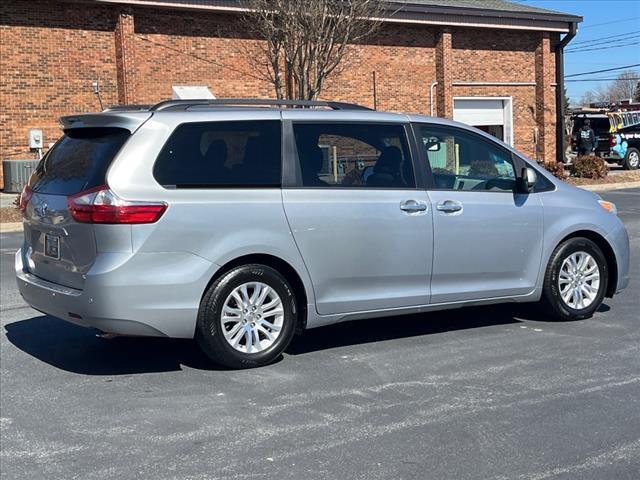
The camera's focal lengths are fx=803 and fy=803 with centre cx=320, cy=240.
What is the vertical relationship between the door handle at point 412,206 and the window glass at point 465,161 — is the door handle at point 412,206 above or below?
below

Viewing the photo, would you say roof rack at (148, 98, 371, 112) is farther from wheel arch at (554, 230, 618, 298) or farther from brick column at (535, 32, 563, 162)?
brick column at (535, 32, 563, 162)

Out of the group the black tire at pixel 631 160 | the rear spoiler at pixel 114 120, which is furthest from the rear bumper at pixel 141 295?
the black tire at pixel 631 160

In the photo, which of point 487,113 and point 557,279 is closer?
point 557,279

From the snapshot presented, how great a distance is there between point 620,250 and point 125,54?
18884 millimetres

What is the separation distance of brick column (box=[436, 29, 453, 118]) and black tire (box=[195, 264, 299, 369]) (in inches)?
927

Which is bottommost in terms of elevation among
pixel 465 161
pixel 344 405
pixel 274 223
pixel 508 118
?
pixel 344 405

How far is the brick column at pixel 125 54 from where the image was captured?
23328mm

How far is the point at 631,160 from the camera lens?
32125mm

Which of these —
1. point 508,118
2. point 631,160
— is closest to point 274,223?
point 508,118

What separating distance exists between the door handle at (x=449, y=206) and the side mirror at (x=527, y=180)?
659 mm

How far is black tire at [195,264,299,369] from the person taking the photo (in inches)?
222

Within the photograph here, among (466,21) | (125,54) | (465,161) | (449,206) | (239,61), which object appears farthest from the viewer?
(466,21)

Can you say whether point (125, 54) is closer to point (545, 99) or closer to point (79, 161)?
point (545, 99)

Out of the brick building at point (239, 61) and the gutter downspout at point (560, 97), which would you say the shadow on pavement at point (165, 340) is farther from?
the gutter downspout at point (560, 97)
